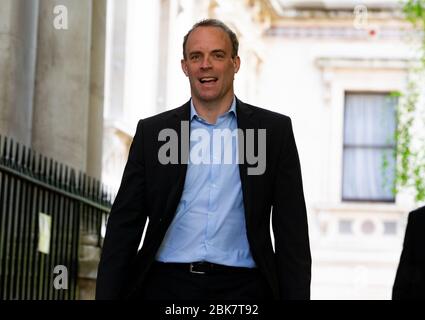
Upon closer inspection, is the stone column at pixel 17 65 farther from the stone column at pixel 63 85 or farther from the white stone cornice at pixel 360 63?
the white stone cornice at pixel 360 63

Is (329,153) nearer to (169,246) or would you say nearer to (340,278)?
(340,278)

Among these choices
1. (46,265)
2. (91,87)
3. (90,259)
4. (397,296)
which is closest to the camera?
(397,296)

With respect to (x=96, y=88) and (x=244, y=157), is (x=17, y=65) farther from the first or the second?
(x=244, y=157)

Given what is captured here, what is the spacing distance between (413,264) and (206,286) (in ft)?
4.09

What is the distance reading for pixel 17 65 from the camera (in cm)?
1319

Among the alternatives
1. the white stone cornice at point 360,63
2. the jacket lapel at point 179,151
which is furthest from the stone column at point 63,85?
the white stone cornice at point 360,63

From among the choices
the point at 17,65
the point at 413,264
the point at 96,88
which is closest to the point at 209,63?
the point at 413,264

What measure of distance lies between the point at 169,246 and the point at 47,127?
7.97 m

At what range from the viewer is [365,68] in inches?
1225

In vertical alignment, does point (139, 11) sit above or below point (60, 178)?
above

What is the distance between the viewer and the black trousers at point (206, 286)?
5906 mm

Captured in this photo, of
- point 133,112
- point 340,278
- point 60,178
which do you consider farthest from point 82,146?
point 340,278

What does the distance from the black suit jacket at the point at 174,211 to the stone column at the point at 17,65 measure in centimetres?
657

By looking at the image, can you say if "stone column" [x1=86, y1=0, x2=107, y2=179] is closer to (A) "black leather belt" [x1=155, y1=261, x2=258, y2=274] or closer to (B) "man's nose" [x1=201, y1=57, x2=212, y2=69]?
(B) "man's nose" [x1=201, y1=57, x2=212, y2=69]
